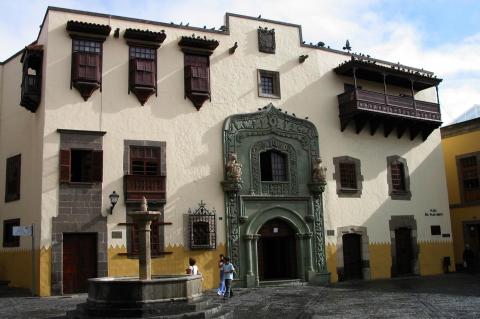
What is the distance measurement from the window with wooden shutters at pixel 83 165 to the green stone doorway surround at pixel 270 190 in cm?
513

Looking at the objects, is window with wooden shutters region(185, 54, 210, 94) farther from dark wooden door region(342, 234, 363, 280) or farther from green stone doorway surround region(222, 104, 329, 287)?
dark wooden door region(342, 234, 363, 280)

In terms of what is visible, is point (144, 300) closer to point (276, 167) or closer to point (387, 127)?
point (276, 167)

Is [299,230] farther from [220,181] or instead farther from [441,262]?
[441,262]

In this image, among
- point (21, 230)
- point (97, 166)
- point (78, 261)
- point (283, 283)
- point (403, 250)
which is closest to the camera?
point (21, 230)

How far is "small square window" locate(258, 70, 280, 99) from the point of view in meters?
23.8

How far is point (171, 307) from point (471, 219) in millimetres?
21973

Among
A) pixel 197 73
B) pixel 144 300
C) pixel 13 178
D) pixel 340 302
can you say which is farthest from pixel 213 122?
pixel 144 300

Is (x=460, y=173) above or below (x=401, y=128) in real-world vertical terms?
below

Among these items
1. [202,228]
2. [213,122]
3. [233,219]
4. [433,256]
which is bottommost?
[433,256]

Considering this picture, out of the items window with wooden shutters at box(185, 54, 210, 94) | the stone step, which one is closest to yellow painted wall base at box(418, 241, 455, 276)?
the stone step

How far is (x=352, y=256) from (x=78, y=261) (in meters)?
12.3

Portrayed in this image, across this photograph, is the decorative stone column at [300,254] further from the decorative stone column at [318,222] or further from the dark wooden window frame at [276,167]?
the dark wooden window frame at [276,167]

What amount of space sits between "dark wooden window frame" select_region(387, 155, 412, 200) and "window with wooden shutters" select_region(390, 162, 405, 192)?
0.34ft

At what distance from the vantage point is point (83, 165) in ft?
65.5
